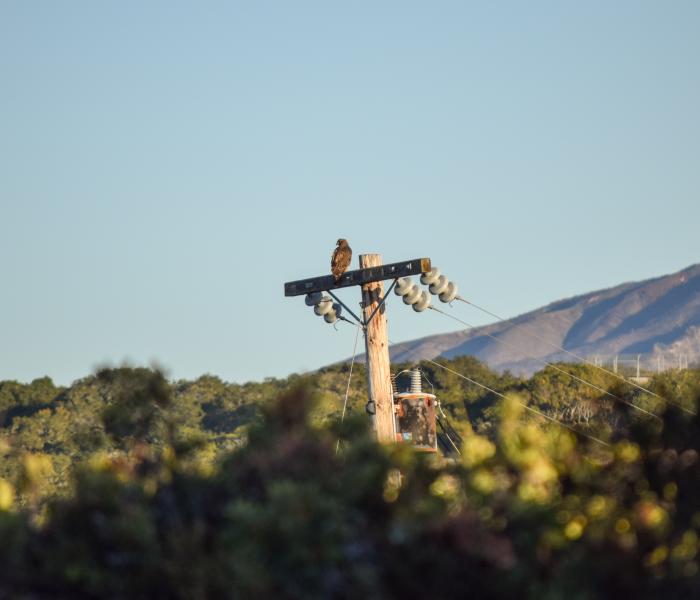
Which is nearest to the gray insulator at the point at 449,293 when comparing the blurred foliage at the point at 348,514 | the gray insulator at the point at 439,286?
the gray insulator at the point at 439,286

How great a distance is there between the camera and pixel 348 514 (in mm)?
8312

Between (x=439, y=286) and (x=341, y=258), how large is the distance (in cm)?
217

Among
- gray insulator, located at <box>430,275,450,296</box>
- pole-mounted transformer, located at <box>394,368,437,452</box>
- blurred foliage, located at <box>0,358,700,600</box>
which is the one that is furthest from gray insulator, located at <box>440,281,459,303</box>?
blurred foliage, located at <box>0,358,700,600</box>

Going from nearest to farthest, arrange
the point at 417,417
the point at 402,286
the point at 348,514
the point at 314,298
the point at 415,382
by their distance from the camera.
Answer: the point at 348,514 → the point at 402,286 → the point at 314,298 → the point at 417,417 → the point at 415,382

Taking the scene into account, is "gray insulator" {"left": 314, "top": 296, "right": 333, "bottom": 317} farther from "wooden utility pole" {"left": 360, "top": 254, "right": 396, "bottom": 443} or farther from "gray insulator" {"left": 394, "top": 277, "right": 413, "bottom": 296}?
"gray insulator" {"left": 394, "top": 277, "right": 413, "bottom": 296}

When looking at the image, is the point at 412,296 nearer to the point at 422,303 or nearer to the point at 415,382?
the point at 422,303

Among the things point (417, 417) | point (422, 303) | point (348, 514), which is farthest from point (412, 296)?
point (348, 514)

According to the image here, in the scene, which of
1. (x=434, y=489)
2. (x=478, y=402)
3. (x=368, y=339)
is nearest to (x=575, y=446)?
(x=434, y=489)

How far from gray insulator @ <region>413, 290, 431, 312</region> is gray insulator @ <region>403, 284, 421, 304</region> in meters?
0.14

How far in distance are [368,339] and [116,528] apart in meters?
15.5

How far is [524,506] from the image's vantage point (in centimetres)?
841

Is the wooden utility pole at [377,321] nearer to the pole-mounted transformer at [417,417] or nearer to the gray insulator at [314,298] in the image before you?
the gray insulator at [314,298]

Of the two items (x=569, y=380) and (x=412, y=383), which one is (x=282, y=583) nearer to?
(x=412, y=383)

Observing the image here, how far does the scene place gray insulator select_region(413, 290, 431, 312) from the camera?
984 inches
